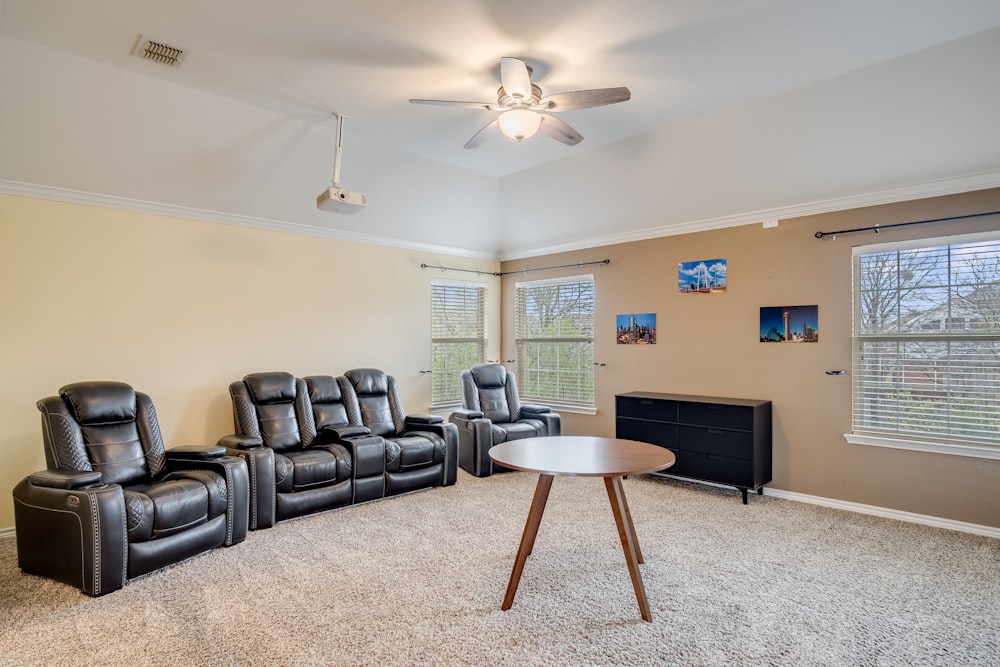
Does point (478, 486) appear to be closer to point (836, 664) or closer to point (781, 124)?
point (836, 664)

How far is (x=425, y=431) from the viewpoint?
17.2ft

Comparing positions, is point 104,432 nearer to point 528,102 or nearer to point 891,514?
point 528,102

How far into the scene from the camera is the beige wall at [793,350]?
4031 mm

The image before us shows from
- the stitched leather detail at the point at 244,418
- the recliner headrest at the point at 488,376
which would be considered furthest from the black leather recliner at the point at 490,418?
the stitched leather detail at the point at 244,418

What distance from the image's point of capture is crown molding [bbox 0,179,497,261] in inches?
155

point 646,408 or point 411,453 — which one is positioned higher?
point 646,408

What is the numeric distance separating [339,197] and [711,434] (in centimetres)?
373

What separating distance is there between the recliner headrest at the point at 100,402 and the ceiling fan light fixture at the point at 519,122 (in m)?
3.24

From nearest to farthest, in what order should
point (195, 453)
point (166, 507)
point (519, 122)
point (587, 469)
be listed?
point (587, 469) < point (166, 507) < point (519, 122) < point (195, 453)

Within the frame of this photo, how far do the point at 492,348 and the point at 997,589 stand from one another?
206 inches

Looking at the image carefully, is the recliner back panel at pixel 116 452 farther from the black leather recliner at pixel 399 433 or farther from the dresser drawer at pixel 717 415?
the dresser drawer at pixel 717 415

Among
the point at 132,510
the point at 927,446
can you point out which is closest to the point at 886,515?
the point at 927,446

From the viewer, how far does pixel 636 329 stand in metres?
5.88

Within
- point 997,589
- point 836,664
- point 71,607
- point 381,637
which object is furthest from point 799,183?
point 71,607
